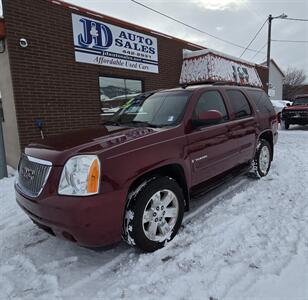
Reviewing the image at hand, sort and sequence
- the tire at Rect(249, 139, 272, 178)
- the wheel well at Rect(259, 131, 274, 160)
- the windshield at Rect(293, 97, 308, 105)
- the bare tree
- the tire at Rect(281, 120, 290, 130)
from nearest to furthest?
the tire at Rect(249, 139, 272, 178), the wheel well at Rect(259, 131, 274, 160), the windshield at Rect(293, 97, 308, 105), the tire at Rect(281, 120, 290, 130), the bare tree

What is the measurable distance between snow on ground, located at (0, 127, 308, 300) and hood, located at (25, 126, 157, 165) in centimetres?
113

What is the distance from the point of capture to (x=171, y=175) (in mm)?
3189

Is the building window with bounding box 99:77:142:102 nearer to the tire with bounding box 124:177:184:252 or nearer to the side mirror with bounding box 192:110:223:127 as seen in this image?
the side mirror with bounding box 192:110:223:127

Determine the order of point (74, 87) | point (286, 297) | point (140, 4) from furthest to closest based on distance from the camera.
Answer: point (140, 4) < point (74, 87) < point (286, 297)

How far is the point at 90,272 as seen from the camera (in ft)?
8.61

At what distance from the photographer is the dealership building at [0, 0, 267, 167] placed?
611 cm

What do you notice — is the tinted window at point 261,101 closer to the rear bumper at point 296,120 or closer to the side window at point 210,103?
the side window at point 210,103

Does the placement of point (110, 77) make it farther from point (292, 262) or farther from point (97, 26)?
point (292, 262)

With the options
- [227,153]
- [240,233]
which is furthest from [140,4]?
[240,233]

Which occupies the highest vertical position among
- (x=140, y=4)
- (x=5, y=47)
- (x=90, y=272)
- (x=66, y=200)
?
(x=140, y=4)

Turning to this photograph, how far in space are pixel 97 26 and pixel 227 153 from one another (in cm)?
582

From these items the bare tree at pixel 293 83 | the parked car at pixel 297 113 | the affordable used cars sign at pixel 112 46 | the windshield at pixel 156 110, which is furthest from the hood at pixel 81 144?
the bare tree at pixel 293 83

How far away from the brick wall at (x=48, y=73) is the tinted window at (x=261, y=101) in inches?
179

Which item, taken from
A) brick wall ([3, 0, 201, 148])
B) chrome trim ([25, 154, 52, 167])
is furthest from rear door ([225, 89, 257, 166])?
brick wall ([3, 0, 201, 148])
